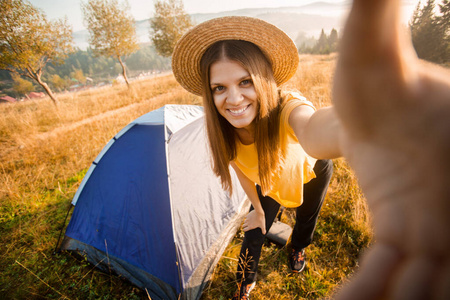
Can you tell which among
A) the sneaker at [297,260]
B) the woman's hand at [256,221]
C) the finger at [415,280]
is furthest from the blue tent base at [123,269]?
the finger at [415,280]

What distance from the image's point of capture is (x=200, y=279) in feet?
6.01

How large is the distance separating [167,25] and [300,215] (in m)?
19.6

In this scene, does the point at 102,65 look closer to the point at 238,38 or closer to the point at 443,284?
the point at 238,38

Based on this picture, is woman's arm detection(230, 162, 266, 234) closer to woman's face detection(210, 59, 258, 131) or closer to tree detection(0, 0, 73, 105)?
woman's face detection(210, 59, 258, 131)

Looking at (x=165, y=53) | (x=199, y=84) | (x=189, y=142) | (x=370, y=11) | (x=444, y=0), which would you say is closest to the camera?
(x=370, y=11)

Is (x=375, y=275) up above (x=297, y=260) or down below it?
above

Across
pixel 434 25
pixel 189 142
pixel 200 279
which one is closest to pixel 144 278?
pixel 200 279

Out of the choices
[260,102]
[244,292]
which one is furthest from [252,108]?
[244,292]

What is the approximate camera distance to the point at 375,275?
10.0 inches

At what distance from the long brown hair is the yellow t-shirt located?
62mm

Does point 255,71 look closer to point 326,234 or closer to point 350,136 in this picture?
point 350,136

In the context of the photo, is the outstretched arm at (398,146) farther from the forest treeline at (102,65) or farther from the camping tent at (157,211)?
the forest treeline at (102,65)

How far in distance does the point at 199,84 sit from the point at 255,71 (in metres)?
0.59

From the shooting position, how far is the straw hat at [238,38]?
121 centimetres
